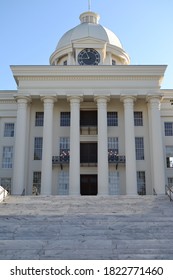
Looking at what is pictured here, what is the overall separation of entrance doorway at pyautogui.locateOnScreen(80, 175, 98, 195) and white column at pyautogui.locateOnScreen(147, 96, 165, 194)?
5.42m

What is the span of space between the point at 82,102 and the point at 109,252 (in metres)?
22.6

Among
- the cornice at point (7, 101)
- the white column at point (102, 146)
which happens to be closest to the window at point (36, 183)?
the white column at point (102, 146)

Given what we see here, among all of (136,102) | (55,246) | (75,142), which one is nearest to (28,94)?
(75,142)

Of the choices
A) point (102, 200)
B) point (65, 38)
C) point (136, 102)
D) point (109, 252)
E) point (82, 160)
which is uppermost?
point (65, 38)

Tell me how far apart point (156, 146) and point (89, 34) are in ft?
58.8

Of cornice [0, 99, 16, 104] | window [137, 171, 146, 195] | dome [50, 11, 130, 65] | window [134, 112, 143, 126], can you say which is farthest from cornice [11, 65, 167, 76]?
window [137, 171, 146, 195]

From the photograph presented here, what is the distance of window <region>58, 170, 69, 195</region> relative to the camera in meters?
29.9

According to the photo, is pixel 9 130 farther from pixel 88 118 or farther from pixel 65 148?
pixel 88 118

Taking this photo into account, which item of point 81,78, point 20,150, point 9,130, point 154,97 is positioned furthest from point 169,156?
point 9,130

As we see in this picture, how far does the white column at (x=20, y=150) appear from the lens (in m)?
28.0

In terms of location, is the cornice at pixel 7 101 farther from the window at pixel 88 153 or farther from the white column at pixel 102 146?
the white column at pixel 102 146

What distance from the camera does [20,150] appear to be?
93.8 feet

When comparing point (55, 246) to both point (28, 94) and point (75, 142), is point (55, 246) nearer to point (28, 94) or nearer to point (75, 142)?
point (75, 142)

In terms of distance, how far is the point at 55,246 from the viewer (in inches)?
443
